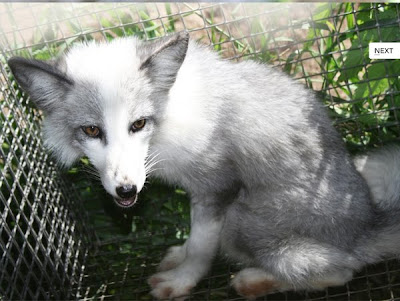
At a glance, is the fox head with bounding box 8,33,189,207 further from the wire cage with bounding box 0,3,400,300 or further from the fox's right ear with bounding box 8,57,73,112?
the wire cage with bounding box 0,3,400,300

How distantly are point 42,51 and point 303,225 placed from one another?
153 cm

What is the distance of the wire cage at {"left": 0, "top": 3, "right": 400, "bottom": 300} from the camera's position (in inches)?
111

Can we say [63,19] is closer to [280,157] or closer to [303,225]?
[280,157]

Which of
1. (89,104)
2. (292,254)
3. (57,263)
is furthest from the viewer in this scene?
(57,263)

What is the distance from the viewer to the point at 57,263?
292 centimetres

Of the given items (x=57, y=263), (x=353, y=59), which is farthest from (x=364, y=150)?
(x=57, y=263)

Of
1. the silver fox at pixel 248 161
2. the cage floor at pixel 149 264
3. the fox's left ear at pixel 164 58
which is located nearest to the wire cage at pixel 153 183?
the cage floor at pixel 149 264

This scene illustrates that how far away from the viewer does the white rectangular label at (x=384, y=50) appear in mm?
2725

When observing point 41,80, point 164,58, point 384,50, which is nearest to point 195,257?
point 164,58

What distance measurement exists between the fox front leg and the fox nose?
0.49m

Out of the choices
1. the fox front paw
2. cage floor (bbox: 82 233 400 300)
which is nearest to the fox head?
the fox front paw

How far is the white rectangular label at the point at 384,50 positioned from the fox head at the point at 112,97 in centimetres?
90

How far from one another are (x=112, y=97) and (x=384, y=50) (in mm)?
1237

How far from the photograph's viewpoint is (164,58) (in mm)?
2365
